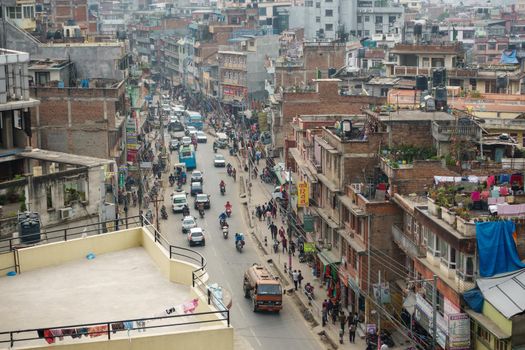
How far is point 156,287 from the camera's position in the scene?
17.9 metres

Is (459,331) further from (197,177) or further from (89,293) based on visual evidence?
(197,177)

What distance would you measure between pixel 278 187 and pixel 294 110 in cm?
709

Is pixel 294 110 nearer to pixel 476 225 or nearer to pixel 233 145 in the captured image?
pixel 233 145

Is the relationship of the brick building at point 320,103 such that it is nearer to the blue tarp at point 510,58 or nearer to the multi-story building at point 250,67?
the blue tarp at point 510,58

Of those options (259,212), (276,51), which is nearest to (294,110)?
(259,212)

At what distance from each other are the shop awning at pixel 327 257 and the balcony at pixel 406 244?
6833 millimetres

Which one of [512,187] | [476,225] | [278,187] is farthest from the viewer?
[278,187]

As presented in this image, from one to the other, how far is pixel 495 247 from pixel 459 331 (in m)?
3.25

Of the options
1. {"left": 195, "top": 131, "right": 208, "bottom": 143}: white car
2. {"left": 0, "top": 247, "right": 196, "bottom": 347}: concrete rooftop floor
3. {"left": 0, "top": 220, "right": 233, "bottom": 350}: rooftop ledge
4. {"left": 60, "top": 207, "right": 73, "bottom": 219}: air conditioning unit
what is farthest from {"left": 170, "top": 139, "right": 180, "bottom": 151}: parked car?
{"left": 0, "top": 247, "right": 196, "bottom": 347}: concrete rooftop floor

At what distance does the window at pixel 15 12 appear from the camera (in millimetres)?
77812

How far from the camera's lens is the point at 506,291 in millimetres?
34281

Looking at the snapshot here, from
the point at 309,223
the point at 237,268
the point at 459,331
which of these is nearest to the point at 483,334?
the point at 459,331

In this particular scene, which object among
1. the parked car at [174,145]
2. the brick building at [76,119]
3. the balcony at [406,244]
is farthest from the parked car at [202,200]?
the balcony at [406,244]

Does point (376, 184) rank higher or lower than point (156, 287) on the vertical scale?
lower
